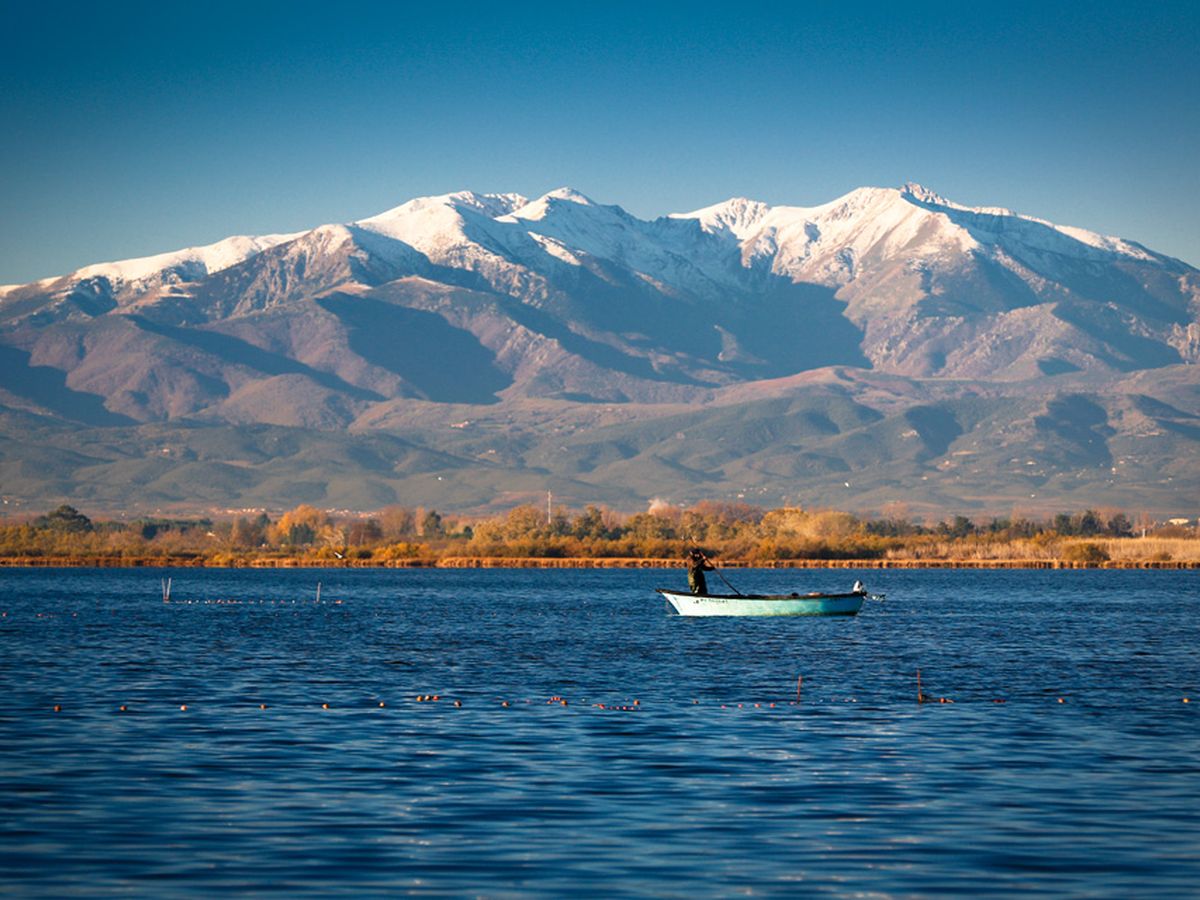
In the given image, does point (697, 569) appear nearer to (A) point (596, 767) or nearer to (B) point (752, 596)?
(B) point (752, 596)

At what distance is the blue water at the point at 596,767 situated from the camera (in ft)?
80.2

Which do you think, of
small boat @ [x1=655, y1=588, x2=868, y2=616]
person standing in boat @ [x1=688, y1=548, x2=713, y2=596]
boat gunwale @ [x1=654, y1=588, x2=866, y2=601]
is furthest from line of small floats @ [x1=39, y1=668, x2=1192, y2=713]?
person standing in boat @ [x1=688, y1=548, x2=713, y2=596]

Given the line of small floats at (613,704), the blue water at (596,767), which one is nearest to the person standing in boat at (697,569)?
the blue water at (596,767)

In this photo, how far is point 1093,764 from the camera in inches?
1356

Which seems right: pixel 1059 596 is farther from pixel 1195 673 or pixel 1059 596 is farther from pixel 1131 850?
pixel 1131 850

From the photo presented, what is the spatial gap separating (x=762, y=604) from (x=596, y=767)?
55.8 metres

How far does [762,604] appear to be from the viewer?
88688 millimetres

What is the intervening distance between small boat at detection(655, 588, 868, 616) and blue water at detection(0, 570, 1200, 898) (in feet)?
51.1

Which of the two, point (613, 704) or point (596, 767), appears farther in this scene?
point (613, 704)

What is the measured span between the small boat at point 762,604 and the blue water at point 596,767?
15585mm

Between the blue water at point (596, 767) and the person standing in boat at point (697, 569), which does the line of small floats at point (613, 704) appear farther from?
the person standing in boat at point (697, 569)

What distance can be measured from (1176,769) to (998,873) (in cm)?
1067

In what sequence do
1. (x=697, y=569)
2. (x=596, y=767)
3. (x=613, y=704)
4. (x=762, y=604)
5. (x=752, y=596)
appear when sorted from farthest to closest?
(x=762, y=604) < (x=697, y=569) < (x=752, y=596) < (x=613, y=704) < (x=596, y=767)

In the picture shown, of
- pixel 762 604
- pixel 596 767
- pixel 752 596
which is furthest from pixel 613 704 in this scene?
pixel 762 604
